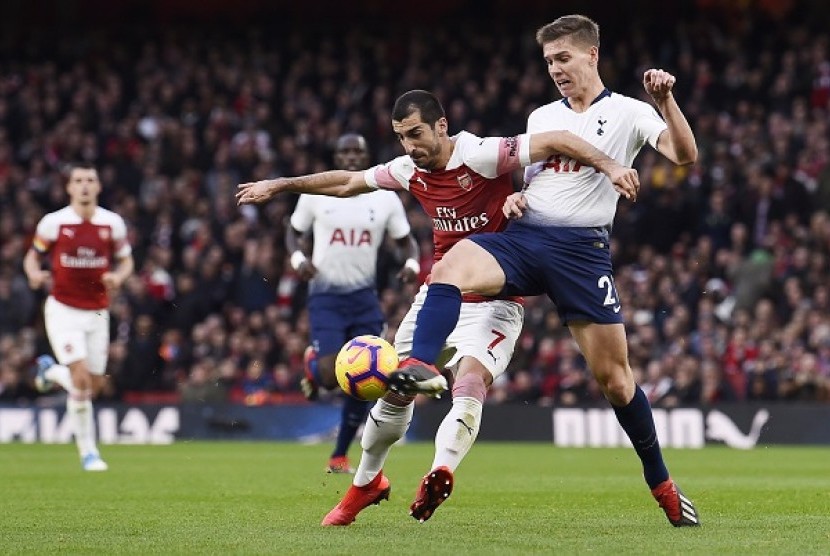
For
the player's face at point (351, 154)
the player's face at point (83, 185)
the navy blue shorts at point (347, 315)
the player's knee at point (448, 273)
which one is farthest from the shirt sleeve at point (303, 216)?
the player's knee at point (448, 273)

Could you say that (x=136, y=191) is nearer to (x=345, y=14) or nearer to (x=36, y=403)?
(x=36, y=403)

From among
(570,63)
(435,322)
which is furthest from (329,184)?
(570,63)

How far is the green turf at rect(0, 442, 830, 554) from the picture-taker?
24.1 feet

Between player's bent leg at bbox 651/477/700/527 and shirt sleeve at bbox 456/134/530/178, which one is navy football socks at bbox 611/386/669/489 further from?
shirt sleeve at bbox 456/134/530/178

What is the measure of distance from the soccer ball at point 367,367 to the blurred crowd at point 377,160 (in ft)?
38.7

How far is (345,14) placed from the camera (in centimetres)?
3136

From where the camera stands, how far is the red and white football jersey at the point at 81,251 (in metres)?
14.3

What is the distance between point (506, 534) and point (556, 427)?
12155 mm

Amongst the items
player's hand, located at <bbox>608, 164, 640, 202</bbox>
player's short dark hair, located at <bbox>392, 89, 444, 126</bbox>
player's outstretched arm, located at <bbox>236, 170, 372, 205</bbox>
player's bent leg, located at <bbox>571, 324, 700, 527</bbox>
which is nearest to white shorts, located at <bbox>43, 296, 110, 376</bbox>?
player's outstretched arm, located at <bbox>236, 170, 372, 205</bbox>

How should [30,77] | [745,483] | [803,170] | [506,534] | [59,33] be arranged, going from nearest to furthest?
1. [506,534]
2. [745,483]
3. [803,170]
4. [30,77]
5. [59,33]

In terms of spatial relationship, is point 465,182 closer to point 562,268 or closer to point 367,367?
point 562,268

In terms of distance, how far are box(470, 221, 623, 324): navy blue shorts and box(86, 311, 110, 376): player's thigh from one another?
6.94 meters

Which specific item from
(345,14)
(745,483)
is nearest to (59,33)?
(345,14)

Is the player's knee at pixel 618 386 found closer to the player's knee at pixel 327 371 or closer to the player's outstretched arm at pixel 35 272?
the player's knee at pixel 327 371
